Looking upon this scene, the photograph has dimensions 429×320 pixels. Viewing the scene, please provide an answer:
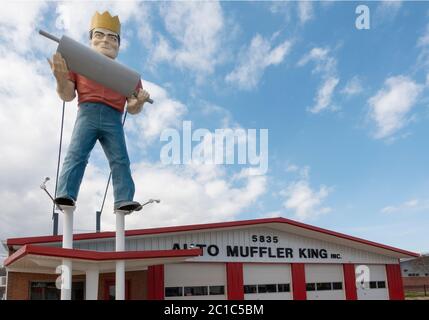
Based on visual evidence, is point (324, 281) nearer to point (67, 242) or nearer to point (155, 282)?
point (155, 282)

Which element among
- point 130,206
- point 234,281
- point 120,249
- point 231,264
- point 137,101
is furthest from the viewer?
point 231,264

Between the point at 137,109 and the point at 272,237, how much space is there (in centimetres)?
1234

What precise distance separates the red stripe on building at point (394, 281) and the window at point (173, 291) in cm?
1395

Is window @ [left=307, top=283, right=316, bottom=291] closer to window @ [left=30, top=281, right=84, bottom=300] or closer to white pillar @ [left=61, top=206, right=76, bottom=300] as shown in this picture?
window @ [left=30, top=281, right=84, bottom=300]

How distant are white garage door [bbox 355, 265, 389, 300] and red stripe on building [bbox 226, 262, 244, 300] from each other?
808cm

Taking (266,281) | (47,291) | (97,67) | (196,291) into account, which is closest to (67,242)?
(97,67)

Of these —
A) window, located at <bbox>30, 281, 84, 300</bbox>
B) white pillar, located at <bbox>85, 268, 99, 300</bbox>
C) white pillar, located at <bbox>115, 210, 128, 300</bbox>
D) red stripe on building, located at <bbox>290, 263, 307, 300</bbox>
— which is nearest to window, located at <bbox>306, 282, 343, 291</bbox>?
red stripe on building, located at <bbox>290, 263, 307, 300</bbox>

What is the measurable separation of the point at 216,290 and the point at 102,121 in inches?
441

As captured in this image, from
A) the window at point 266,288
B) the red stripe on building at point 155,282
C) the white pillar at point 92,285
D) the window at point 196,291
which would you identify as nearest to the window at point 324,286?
the window at point 266,288

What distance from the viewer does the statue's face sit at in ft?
38.5

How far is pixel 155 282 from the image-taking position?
18250 mm

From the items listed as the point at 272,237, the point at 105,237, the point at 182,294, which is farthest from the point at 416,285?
the point at 105,237

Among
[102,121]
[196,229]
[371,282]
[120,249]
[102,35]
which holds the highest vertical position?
[102,35]
